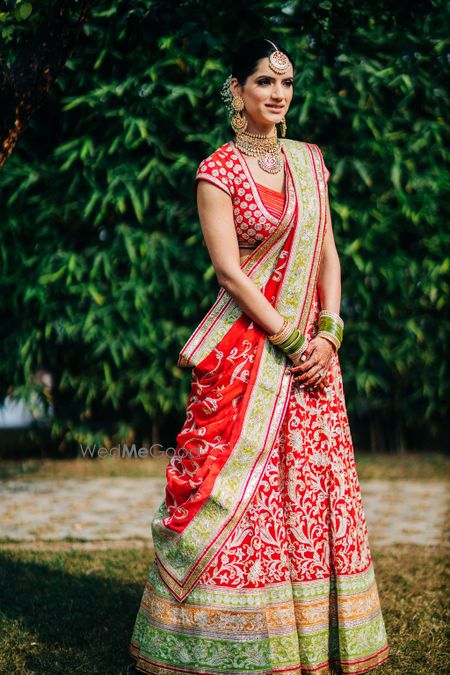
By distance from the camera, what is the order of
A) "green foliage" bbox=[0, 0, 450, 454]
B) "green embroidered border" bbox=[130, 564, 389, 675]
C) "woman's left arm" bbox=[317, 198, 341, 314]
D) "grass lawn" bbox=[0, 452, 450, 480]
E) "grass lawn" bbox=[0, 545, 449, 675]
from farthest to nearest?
"grass lawn" bbox=[0, 452, 450, 480]
"green foliage" bbox=[0, 0, 450, 454]
"grass lawn" bbox=[0, 545, 449, 675]
"woman's left arm" bbox=[317, 198, 341, 314]
"green embroidered border" bbox=[130, 564, 389, 675]

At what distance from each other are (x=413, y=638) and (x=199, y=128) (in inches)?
157

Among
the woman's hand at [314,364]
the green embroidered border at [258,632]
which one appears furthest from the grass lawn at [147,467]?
the woman's hand at [314,364]

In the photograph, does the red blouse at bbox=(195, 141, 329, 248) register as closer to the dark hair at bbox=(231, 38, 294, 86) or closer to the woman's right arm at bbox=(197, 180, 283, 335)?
the woman's right arm at bbox=(197, 180, 283, 335)

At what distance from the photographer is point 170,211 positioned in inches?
225

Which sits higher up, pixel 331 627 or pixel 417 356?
pixel 417 356

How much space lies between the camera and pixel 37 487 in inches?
218

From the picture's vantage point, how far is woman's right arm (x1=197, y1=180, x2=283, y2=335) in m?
2.22

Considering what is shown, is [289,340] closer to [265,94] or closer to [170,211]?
[265,94]

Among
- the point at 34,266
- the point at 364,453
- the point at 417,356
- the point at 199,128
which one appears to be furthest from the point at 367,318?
the point at 34,266

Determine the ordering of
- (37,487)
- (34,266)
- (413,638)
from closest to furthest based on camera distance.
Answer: (413,638)
(37,487)
(34,266)

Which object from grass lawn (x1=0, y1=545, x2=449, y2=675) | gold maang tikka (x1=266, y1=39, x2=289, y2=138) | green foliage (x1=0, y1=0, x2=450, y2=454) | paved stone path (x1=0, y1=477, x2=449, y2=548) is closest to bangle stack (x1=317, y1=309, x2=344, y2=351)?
gold maang tikka (x1=266, y1=39, x2=289, y2=138)

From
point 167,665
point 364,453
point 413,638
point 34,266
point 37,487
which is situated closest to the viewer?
point 167,665

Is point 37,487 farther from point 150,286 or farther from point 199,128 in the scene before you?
point 199,128

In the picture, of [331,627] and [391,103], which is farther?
[391,103]
